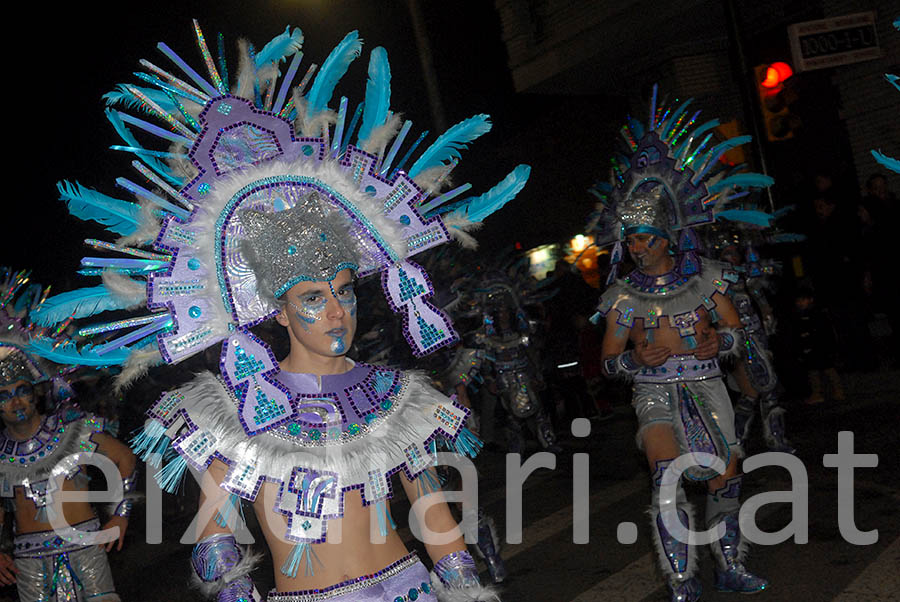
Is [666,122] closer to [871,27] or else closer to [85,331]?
[85,331]

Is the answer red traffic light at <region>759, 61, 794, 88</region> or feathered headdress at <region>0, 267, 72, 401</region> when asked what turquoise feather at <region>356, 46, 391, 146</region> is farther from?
red traffic light at <region>759, 61, 794, 88</region>

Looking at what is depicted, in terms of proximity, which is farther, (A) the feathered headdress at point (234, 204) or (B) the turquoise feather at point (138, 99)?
(B) the turquoise feather at point (138, 99)

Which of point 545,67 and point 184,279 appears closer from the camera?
point 184,279

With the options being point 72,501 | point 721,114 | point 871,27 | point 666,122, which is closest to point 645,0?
point 721,114

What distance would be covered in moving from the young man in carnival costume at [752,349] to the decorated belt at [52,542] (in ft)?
13.3

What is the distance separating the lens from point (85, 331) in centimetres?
317

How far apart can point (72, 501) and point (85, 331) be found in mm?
2705

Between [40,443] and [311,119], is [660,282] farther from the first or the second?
[40,443]

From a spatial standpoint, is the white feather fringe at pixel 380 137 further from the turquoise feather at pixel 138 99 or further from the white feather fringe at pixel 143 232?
the white feather fringe at pixel 143 232

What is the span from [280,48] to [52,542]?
135 inches

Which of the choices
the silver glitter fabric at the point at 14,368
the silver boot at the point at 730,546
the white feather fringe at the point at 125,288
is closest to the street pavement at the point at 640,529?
the silver boot at the point at 730,546

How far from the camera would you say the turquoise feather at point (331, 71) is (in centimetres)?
353

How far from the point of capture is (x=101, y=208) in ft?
10.7

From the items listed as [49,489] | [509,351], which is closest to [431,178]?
[49,489]
